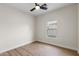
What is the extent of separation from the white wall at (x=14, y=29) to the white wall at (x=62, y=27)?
244 millimetres

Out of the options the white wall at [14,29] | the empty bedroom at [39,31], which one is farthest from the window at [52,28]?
the white wall at [14,29]

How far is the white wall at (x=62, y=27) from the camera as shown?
5.24 feet

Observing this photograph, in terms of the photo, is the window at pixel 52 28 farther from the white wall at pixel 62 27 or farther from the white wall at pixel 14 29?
the white wall at pixel 14 29

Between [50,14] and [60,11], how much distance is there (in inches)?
11.0

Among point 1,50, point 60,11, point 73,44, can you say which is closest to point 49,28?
point 60,11

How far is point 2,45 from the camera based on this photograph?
1.77 metres

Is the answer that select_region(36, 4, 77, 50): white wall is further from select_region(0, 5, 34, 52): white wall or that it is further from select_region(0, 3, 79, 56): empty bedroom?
select_region(0, 5, 34, 52): white wall

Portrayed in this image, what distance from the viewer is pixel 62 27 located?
1.64 m

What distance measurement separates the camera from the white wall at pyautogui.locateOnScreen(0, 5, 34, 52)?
1.72m

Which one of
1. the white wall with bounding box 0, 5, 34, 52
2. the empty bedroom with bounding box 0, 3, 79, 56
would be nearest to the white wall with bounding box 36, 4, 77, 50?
the empty bedroom with bounding box 0, 3, 79, 56

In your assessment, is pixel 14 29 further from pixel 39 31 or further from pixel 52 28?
pixel 52 28

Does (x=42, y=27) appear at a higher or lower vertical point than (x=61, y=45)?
higher

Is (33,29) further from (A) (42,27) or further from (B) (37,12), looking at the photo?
(B) (37,12)

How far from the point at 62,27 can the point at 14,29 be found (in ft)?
4.29
